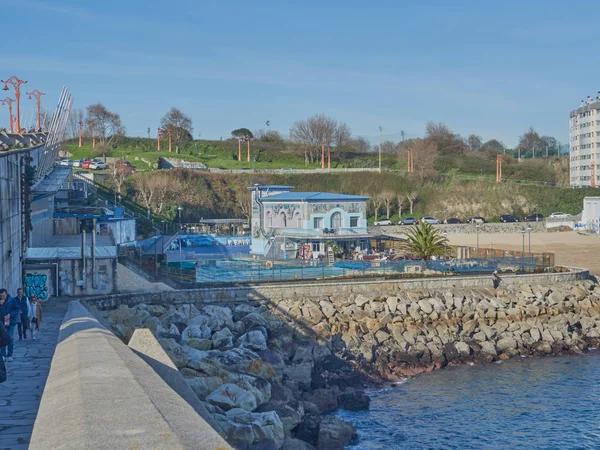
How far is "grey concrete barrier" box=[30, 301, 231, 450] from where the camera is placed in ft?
17.7

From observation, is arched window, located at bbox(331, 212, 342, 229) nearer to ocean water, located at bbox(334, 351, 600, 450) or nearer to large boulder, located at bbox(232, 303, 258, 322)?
large boulder, located at bbox(232, 303, 258, 322)

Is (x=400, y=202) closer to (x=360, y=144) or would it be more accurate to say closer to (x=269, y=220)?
(x=269, y=220)

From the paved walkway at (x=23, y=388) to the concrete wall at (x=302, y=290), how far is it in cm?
1103

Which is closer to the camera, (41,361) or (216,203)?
(41,361)

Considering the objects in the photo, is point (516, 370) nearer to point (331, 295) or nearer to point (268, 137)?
point (331, 295)

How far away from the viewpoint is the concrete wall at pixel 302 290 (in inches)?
1122

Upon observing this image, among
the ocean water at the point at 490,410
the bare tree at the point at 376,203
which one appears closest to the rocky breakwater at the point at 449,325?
the ocean water at the point at 490,410

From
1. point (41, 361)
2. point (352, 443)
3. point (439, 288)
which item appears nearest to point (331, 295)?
point (439, 288)

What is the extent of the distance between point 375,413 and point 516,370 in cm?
719

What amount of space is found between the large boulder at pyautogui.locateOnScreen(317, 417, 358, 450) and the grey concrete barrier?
862cm

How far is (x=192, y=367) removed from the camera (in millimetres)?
16453

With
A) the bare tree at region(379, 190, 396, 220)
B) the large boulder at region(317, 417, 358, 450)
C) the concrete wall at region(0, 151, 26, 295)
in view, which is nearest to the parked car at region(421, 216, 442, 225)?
A: the bare tree at region(379, 190, 396, 220)

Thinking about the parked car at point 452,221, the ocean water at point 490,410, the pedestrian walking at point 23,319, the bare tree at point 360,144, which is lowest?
the ocean water at point 490,410

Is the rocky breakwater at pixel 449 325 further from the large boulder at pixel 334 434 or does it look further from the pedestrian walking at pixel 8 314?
the pedestrian walking at pixel 8 314
